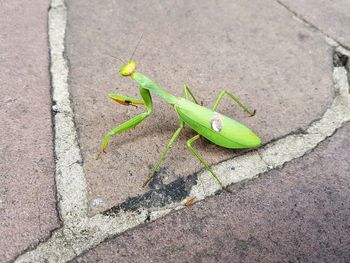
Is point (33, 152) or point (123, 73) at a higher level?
point (123, 73)

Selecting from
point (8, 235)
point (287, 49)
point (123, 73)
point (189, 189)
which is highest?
point (287, 49)

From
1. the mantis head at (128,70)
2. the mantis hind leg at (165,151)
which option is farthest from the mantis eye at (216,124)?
the mantis head at (128,70)

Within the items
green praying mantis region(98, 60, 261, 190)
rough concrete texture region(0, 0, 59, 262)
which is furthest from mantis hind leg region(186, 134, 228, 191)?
rough concrete texture region(0, 0, 59, 262)

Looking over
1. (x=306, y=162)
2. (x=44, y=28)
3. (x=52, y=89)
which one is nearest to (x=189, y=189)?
(x=306, y=162)

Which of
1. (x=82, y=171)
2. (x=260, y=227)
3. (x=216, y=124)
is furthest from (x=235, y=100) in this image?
(x=82, y=171)

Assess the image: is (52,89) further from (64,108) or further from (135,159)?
(135,159)

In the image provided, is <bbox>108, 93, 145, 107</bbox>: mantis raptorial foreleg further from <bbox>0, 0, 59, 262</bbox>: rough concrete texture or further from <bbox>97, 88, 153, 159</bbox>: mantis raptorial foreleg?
<bbox>0, 0, 59, 262</bbox>: rough concrete texture
